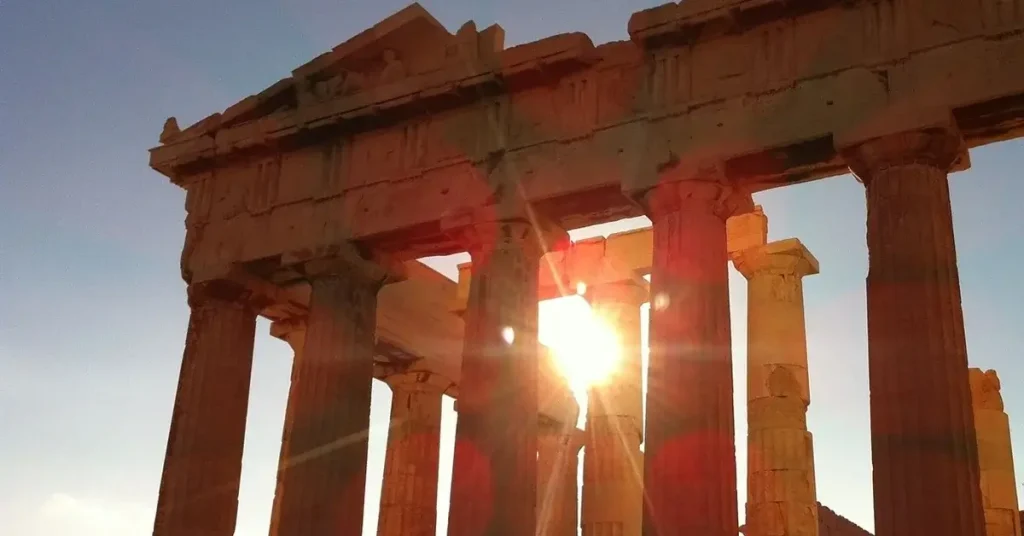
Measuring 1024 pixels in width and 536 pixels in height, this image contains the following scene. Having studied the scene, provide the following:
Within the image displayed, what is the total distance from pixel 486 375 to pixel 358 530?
145 inches

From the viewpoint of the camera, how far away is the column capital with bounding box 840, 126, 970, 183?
13375 mm

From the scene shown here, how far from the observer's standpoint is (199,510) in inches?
729

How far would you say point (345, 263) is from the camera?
18.4 m

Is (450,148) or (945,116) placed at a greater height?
(450,148)

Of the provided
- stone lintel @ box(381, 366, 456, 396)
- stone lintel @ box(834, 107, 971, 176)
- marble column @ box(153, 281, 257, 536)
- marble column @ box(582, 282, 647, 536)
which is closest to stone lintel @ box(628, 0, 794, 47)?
stone lintel @ box(834, 107, 971, 176)

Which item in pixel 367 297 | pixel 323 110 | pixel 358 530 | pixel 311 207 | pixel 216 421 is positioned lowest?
pixel 358 530

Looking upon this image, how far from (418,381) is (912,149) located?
1466 centimetres

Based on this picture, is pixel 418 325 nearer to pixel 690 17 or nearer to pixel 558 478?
pixel 558 478


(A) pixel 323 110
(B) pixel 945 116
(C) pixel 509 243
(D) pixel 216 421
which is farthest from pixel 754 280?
(D) pixel 216 421

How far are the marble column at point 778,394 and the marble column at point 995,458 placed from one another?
13.3 ft

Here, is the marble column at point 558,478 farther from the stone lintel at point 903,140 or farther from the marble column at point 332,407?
the stone lintel at point 903,140

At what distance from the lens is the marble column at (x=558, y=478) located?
25656 millimetres

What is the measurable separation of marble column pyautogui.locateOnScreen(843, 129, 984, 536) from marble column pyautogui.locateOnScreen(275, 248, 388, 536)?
864 cm

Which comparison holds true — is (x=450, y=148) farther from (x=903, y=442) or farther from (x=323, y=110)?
(x=903, y=442)
